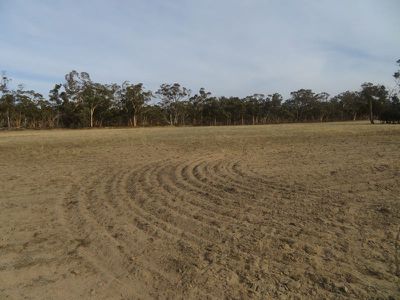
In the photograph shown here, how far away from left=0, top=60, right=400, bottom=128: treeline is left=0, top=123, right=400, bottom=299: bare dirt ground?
160 ft

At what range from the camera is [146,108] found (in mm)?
70375

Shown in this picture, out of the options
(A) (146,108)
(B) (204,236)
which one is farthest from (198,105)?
(B) (204,236)

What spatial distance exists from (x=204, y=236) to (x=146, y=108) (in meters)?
67.3

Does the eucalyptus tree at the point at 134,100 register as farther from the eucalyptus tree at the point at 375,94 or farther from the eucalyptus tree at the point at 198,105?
the eucalyptus tree at the point at 375,94

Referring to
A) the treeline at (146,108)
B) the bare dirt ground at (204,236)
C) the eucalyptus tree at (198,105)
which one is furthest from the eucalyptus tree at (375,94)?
the bare dirt ground at (204,236)

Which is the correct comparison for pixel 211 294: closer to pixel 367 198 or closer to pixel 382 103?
pixel 367 198

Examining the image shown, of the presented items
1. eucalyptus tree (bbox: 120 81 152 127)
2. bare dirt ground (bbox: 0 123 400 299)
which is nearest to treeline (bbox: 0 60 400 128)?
eucalyptus tree (bbox: 120 81 152 127)

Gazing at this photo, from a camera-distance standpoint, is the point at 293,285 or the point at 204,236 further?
the point at 204,236

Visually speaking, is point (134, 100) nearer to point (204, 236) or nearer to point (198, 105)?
point (198, 105)

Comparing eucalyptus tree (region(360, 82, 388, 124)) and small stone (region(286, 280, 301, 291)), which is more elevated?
eucalyptus tree (region(360, 82, 388, 124))

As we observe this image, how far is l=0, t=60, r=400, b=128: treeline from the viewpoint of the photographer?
60.7 meters

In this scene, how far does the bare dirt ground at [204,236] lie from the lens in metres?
3.35

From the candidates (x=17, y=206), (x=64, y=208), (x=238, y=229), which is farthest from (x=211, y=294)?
(x=17, y=206)

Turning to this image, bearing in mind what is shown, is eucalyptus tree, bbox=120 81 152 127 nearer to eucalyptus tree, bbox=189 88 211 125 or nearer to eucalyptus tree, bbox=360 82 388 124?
eucalyptus tree, bbox=189 88 211 125
